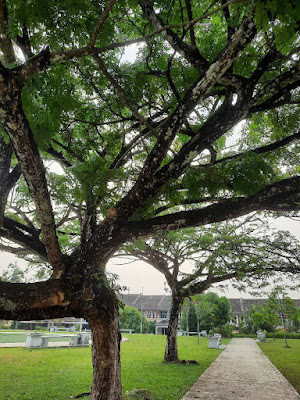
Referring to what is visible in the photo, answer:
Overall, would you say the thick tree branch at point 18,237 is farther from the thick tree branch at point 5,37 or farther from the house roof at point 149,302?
the house roof at point 149,302

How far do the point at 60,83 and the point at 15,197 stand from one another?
4752 mm

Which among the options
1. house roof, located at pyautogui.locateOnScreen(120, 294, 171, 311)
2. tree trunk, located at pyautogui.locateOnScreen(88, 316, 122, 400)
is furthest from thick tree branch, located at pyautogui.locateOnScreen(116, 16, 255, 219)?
house roof, located at pyautogui.locateOnScreen(120, 294, 171, 311)

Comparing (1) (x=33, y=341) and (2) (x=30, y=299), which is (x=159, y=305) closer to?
(1) (x=33, y=341)

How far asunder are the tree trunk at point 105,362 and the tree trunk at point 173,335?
895 centimetres

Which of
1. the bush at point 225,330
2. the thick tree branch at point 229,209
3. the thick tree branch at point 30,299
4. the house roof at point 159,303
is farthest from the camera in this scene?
the house roof at point 159,303

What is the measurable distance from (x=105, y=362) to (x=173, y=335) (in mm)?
9373

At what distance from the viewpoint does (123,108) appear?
19.1 feet

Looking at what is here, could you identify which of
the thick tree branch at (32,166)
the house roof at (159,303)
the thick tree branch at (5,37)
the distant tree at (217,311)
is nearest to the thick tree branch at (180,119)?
the thick tree branch at (32,166)

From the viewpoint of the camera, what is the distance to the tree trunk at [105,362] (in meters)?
4.83

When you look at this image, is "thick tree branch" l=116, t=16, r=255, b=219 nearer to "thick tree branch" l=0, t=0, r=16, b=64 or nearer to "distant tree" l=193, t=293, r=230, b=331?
"thick tree branch" l=0, t=0, r=16, b=64

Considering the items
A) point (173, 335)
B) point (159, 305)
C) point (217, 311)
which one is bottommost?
point (173, 335)

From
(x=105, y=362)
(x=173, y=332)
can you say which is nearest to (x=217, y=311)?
(x=173, y=332)

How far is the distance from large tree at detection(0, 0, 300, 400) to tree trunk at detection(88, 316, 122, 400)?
17 mm

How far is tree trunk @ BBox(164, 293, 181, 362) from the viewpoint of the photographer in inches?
522
